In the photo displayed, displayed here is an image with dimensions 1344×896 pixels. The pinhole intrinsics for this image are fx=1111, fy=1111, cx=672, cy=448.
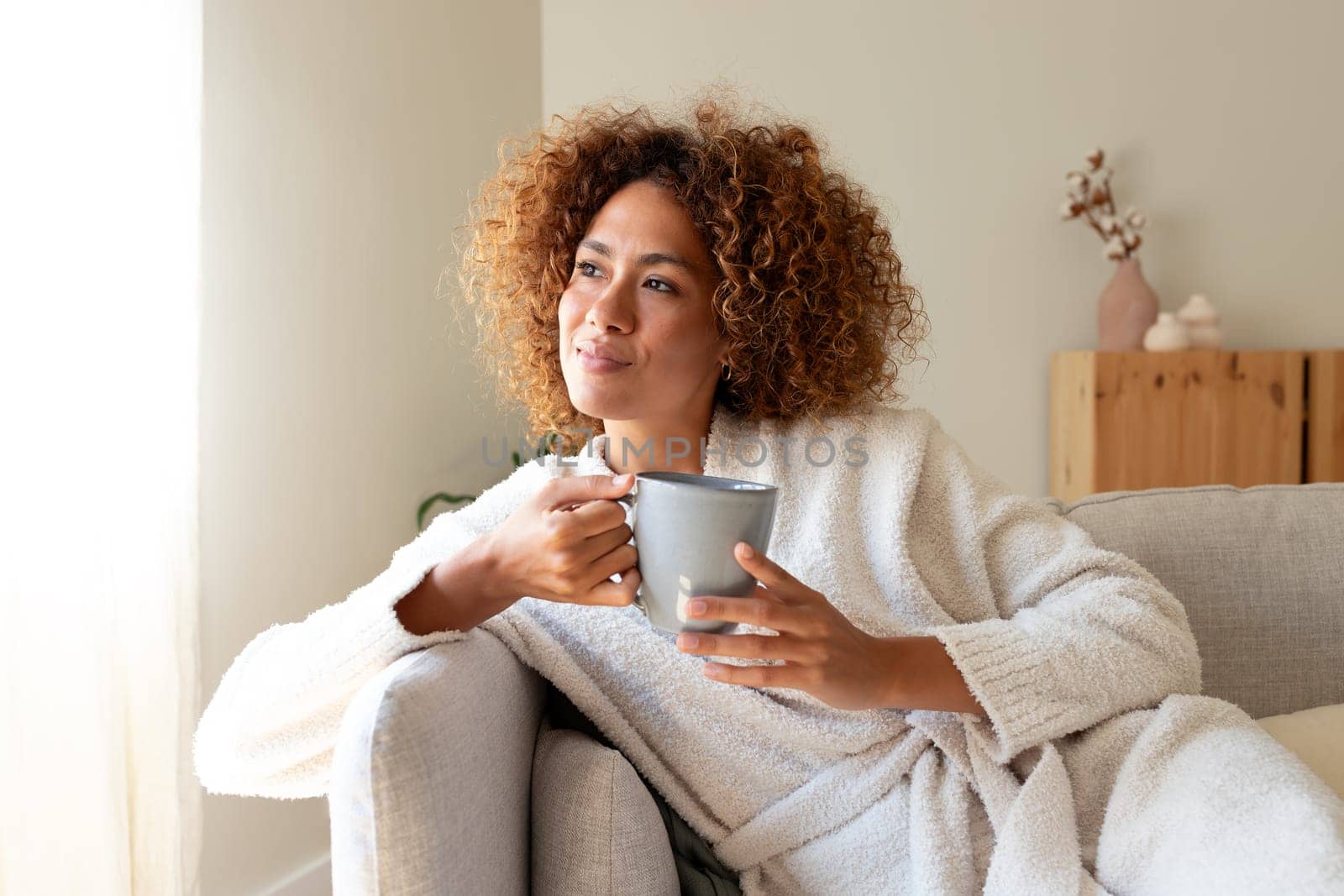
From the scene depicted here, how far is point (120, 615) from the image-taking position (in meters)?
1.58

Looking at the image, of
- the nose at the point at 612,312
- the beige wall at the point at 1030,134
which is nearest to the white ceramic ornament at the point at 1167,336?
the beige wall at the point at 1030,134

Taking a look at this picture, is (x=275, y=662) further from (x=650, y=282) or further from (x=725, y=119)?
(x=725, y=119)

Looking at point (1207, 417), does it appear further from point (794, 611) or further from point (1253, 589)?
point (794, 611)

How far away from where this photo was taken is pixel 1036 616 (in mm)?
1127

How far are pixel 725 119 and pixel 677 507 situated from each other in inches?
27.7

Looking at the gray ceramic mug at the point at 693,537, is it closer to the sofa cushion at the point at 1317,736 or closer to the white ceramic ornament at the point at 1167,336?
the sofa cushion at the point at 1317,736

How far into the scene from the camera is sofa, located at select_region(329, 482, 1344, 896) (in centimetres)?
84

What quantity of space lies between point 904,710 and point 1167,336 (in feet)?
8.11

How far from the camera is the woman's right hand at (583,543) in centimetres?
90

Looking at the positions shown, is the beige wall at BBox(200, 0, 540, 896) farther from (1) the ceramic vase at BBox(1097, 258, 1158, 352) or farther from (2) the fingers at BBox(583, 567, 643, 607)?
(1) the ceramic vase at BBox(1097, 258, 1158, 352)

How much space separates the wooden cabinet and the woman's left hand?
8.03 ft

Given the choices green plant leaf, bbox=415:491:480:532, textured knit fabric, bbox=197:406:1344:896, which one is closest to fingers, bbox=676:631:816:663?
textured knit fabric, bbox=197:406:1344:896

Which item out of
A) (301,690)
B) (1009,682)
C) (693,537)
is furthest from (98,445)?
(1009,682)

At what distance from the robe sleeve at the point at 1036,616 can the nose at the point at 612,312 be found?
39cm
